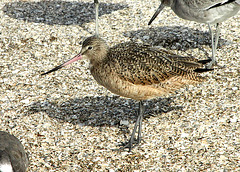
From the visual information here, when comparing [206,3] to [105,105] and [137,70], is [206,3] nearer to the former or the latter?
[137,70]

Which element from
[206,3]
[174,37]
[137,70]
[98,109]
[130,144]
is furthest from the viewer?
[174,37]

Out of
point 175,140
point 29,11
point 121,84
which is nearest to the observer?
point 121,84

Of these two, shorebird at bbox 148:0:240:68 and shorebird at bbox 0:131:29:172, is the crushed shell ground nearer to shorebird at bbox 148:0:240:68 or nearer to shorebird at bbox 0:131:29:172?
shorebird at bbox 0:131:29:172

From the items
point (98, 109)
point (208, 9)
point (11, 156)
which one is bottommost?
point (98, 109)

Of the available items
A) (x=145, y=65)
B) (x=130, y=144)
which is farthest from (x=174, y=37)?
(x=130, y=144)

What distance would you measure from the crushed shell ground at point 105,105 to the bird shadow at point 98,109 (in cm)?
2

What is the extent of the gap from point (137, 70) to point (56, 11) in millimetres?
4607

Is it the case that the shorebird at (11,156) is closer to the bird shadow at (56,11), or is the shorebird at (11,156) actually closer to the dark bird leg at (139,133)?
the dark bird leg at (139,133)

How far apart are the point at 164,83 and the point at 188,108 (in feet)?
3.30

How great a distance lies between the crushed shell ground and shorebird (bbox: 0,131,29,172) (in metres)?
0.36

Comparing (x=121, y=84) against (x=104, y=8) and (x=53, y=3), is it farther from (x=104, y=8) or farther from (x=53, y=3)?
(x=53, y=3)

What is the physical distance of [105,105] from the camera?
5.50 metres

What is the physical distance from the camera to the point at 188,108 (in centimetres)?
532

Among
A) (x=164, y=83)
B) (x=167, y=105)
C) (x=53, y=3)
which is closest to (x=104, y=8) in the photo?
(x=53, y=3)
